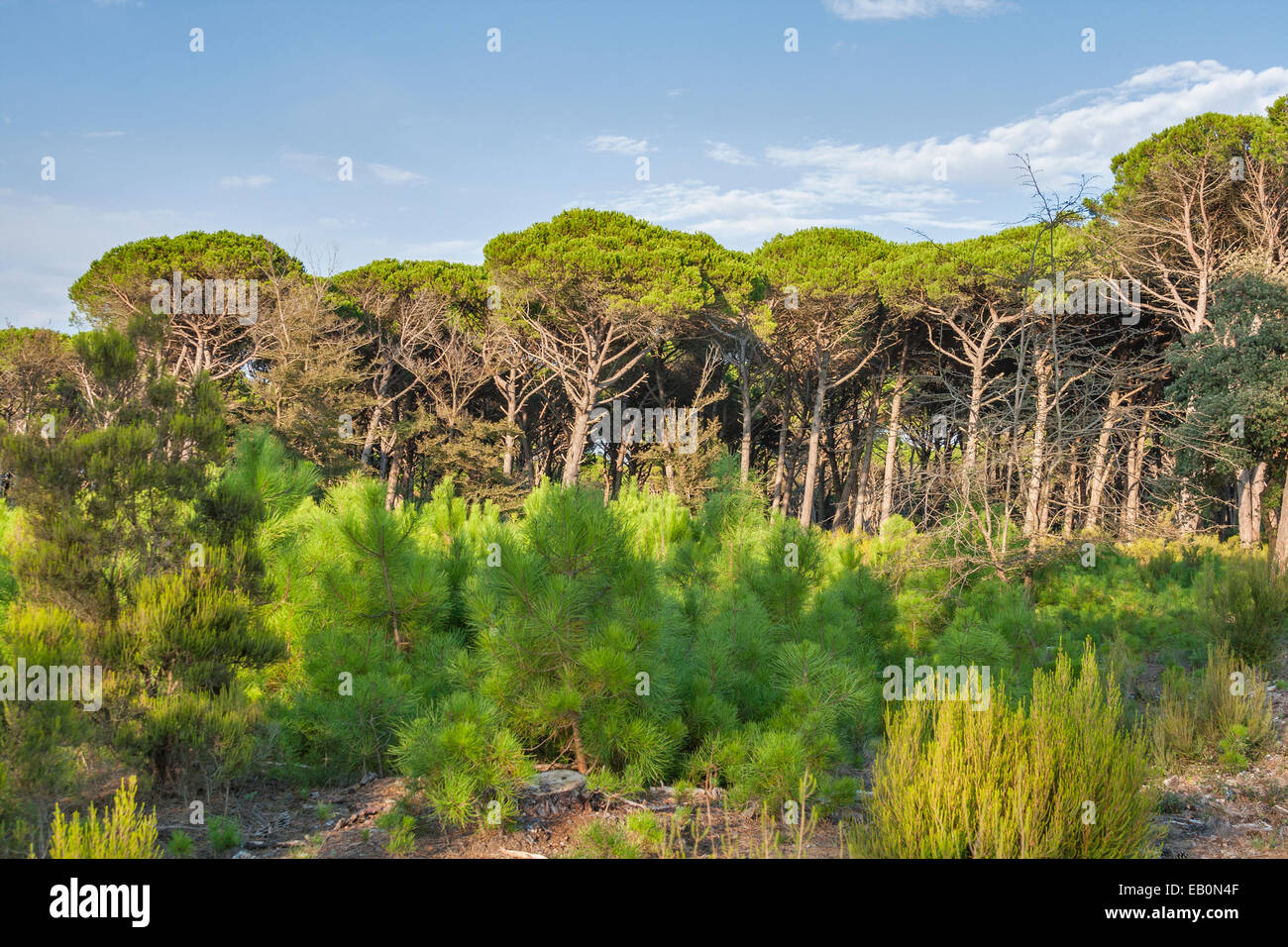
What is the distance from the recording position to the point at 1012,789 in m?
3.11

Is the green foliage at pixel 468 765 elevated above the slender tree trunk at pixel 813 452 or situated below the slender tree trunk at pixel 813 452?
below

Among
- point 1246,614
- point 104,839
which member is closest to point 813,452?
point 1246,614

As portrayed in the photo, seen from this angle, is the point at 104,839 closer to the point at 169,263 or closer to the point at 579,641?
the point at 579,641

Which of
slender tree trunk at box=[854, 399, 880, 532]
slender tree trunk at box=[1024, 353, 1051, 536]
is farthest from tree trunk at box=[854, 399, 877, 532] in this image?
slender tree trunk at box=[1024, 353, 1051, 536]

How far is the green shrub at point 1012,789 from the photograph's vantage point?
3047 mm

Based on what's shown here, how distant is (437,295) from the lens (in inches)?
992

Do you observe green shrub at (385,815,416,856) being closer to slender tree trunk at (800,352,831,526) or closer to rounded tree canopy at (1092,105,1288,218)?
rounded tree canopy at (1092,105,1288,218)

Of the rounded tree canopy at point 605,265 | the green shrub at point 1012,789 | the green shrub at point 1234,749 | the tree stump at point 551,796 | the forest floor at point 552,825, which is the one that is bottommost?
the green shrub at point 1234,749

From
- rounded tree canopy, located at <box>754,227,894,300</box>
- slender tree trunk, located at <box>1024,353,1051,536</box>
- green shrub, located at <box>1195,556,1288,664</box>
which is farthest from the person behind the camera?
rounded tree canopy, located at <box>754,227,894,300</box>

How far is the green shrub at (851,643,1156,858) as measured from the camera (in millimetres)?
3047

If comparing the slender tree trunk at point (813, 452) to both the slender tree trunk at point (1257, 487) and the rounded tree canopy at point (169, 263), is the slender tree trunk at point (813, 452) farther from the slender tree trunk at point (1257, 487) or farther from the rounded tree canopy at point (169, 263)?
the rounded tree canopy at point (169, 263)

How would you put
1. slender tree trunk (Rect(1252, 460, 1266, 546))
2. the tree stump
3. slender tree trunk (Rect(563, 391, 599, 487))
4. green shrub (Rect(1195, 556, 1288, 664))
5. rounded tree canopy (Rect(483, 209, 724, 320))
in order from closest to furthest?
the tree stump
green shrub (Rect(1195, 556, 1288, 664))
slender tree trunk (Rect(1252, 460, 1266, 546))
rounded tree canopy (Rect(483, 209, 724, 320))
slender tree trunk (Rect(563, 391, 599, 487))

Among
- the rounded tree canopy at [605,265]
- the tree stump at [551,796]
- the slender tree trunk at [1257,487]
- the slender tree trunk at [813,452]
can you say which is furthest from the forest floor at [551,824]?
the rounded tree canopy at [605,265]

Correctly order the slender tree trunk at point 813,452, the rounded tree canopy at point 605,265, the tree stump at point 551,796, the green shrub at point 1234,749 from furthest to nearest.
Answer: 1. the slender tree trunk at point 813,452
2. the rounded tree canopy at point 605,265
3. the green shrub at point 1234,749
4. the tree stump at point 551,796
